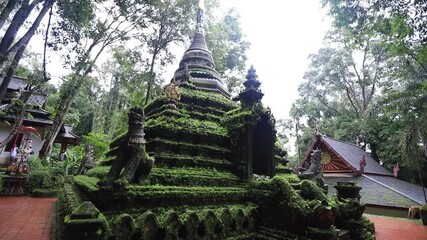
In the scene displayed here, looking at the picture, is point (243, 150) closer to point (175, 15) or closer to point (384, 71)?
point (175, 15)

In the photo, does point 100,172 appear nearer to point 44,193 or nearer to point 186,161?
point 186,161

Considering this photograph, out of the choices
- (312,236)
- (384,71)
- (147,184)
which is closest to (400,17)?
(312,236)

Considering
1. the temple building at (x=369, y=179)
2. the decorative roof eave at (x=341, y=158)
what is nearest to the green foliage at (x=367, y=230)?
the temple building at (x=369, y=179)

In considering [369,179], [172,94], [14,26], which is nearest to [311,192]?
[172,94]

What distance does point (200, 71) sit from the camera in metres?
10.6

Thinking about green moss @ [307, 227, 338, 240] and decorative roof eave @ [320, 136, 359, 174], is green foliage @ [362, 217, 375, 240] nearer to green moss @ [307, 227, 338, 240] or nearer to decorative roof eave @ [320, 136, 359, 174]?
green moss @ [307, 227, 338, 240]

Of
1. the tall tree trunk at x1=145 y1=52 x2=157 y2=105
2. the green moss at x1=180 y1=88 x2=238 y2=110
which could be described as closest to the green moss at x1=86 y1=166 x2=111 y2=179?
the green moss at x1=180 y1=88 x2=238 y2=110

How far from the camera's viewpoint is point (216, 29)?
1636 cm

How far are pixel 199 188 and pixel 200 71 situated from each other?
6.31 meters

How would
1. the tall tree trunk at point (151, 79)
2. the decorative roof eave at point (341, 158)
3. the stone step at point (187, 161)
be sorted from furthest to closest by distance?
the tall tree trunk at point (151, 79), the decorative roof eave at point (341, 158), the stone step at point (187, 161)

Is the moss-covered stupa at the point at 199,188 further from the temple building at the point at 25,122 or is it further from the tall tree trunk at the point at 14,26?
the temple building at the point at 25,122

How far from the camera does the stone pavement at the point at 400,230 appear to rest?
24.6ft

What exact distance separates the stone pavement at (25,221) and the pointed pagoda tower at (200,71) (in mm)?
5964

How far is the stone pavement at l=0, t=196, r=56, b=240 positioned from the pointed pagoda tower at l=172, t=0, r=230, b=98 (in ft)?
19.6
